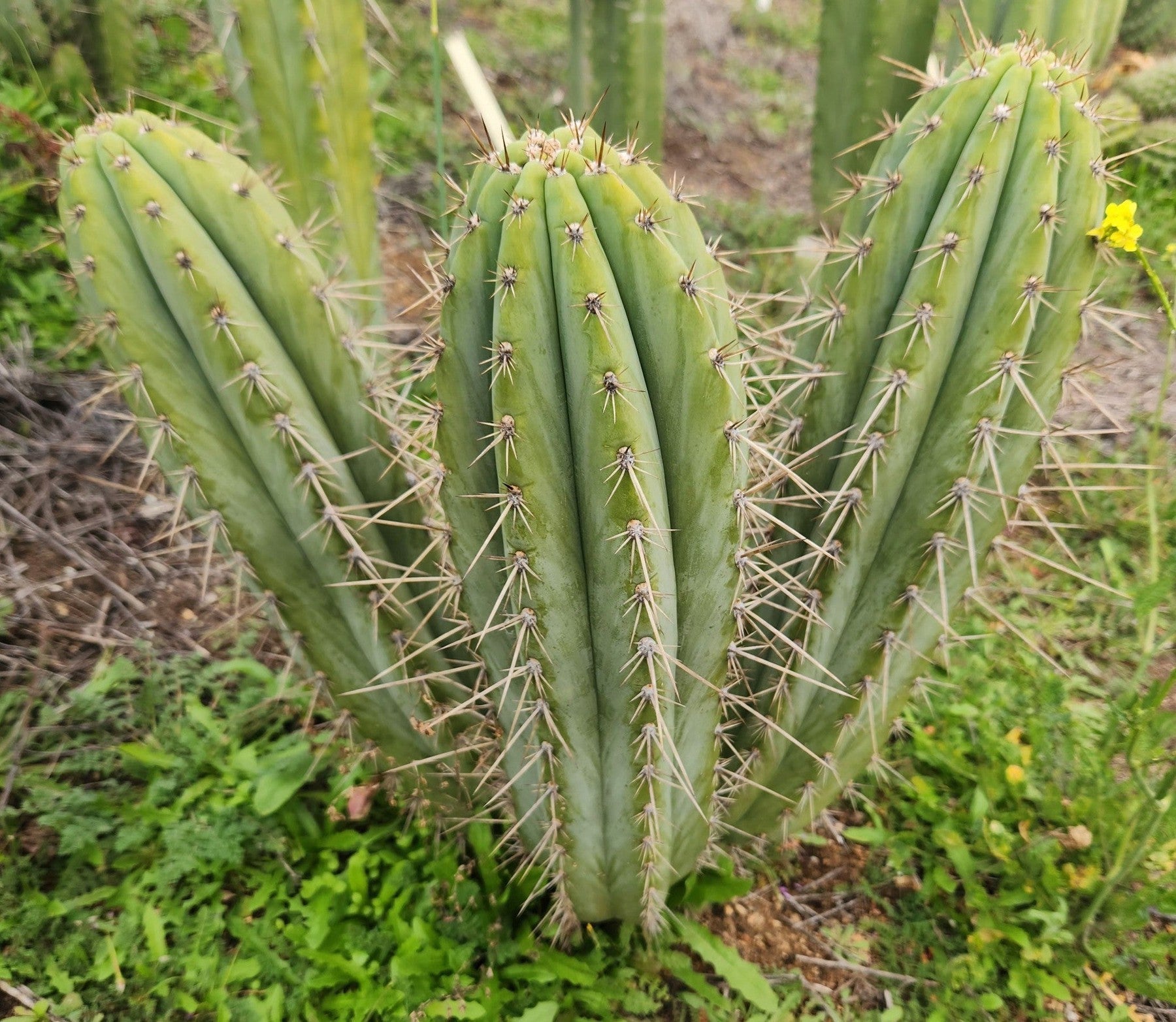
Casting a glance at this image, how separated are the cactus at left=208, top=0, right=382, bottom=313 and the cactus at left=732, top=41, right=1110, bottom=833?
1.35 m

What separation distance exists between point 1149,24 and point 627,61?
4.46 metres

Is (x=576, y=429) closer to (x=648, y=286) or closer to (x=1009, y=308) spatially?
(x=648, y=286)

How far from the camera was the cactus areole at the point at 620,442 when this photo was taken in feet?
3.92

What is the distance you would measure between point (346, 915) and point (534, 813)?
567 millimetres

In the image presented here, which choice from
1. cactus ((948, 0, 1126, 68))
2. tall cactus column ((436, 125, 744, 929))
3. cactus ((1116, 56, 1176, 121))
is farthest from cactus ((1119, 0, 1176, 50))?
tall cactus column ((436, 125, 744, 929))

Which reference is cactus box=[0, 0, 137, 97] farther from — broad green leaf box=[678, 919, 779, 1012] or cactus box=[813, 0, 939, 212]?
broad green leaf box=[678, 919, 779, 1012]

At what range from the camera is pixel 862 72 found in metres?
2.82

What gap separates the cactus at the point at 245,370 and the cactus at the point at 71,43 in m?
2.77

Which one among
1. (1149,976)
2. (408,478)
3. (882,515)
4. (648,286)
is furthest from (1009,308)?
(1149,976)

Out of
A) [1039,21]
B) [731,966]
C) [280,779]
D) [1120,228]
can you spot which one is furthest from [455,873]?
[1039,21]

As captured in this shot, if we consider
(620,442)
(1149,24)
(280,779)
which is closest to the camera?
(620,442)

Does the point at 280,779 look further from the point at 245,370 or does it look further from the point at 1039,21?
the point at 1039,21

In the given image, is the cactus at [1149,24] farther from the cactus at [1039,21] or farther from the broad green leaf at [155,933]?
the broad green leaf at [155,933]

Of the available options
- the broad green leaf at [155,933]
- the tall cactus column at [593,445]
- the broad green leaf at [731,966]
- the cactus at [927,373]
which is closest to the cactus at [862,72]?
the cactus at [927,373]
